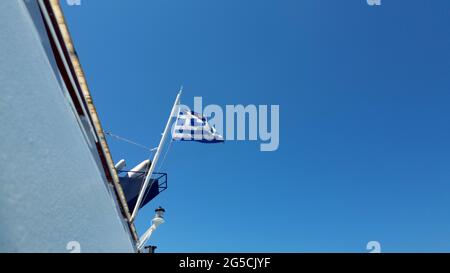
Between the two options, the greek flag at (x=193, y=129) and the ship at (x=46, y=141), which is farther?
the greek flag at (x=193, y=129)

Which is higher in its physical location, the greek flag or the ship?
the greek flag

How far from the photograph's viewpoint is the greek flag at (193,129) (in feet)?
31.7

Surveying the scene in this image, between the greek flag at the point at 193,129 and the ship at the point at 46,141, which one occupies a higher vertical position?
the greek flag at the point at 193,129

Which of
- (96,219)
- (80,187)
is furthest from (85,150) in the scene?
(96,219)

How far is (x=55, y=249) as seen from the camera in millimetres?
3051

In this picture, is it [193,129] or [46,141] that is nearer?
[46,141]

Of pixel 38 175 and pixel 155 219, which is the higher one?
pixel 155 219

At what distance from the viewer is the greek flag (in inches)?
380

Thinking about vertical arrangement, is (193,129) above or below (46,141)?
above

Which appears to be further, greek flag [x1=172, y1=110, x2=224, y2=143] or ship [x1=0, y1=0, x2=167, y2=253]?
greek flag [x1=172, y1=110, x2=224, y2=143]

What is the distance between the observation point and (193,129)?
9773 millimetres

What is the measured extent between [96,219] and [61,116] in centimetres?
186
